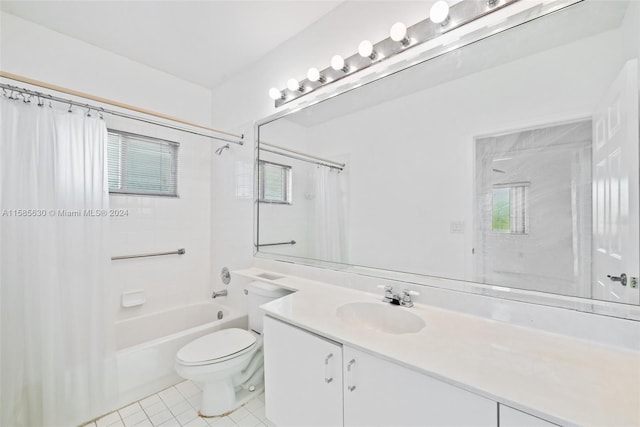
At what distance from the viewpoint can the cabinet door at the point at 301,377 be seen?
100 centimetres

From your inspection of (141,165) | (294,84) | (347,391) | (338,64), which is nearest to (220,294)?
(141,165)

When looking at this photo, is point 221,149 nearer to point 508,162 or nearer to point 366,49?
point 366,49

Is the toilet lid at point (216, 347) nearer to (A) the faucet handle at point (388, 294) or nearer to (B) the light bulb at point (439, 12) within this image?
(A) the faucet handle at point (388, 294)

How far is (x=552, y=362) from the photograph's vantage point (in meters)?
0.77

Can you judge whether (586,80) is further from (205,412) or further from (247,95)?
(205,412)

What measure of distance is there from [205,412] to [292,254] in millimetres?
1100

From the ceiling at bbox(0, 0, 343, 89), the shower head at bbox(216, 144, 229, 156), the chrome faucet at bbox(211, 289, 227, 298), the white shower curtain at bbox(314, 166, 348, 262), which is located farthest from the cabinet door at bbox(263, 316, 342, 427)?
the ceiling at bbox(0, 0, 343, 89)

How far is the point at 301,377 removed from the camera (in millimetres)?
1120

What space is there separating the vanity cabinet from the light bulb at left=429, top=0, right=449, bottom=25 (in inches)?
56.3

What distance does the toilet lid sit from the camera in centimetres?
150

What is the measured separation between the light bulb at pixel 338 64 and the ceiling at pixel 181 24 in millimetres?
380

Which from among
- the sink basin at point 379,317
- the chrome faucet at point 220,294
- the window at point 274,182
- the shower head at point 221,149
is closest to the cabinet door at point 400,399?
the sink basin at point 379,317

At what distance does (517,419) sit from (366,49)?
5.29 ft

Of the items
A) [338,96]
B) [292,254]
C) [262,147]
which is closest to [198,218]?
[262,147]
